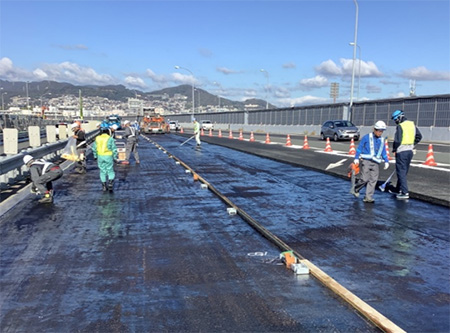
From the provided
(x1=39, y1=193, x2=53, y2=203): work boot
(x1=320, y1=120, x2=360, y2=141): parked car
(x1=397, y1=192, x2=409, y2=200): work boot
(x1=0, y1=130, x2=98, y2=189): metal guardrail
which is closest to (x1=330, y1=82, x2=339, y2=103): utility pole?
(x1=320, y1=120, x2=360, y2=141): parked car

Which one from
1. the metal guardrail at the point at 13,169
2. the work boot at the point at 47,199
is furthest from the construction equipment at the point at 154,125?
the work boot at the point at 47,199

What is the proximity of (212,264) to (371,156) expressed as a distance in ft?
16.7

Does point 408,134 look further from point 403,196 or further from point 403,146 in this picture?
point 403,196

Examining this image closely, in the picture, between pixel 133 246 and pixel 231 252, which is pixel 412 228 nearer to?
pixel 231 252

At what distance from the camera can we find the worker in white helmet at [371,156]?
8.62 metres

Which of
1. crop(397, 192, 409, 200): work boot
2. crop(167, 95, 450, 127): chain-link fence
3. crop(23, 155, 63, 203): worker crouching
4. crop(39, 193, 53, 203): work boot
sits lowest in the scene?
crop(39, 193, 53, 203): work boot

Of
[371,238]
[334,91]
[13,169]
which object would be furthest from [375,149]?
[334,91]

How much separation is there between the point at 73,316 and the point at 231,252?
92.6 inches

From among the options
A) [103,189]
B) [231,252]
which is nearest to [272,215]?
[231,252]

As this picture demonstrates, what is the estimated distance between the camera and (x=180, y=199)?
932cm

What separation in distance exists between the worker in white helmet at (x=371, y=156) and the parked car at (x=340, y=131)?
2292cm

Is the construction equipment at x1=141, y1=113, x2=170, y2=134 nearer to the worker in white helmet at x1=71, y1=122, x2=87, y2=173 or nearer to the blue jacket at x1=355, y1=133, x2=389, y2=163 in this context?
the worker in white helmet at x1=71, y1=122, x2=87, y2=173

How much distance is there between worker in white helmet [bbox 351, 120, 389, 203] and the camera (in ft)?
28.3

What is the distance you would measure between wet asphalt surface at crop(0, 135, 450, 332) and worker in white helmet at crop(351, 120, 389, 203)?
19.1 inches
